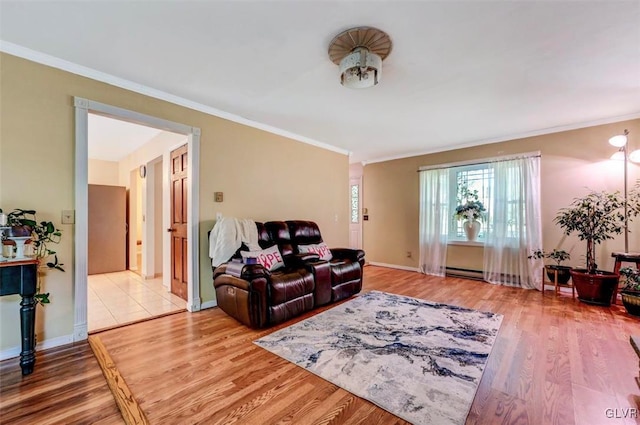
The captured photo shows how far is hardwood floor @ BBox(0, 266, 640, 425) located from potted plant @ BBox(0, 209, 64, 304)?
26.9 inches

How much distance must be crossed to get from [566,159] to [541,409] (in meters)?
3.87

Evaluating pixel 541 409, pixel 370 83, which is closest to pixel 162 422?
pixel 541 409

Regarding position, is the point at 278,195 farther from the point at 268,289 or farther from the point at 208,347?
the point at 208,347

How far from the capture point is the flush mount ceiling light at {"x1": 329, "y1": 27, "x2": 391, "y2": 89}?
78.6 inches

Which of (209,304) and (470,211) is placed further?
(470,211)

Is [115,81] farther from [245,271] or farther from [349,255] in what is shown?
[349,255]

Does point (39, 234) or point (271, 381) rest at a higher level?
point (39, 234)

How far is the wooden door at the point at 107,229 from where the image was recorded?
523cm

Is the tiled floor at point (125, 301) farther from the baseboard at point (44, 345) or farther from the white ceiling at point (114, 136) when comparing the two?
the white ceiling at point (114, 136)

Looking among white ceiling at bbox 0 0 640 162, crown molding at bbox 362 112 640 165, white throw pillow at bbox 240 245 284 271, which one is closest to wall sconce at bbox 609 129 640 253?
crown molding at bbox 362 112 640 165

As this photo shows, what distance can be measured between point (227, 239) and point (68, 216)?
1.37 meters

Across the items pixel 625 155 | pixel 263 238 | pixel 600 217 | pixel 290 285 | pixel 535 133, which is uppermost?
pixel 535 133

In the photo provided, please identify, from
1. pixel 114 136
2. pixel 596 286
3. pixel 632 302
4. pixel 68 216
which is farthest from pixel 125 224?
pixel 632 302

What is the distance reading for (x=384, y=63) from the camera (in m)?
2.40
